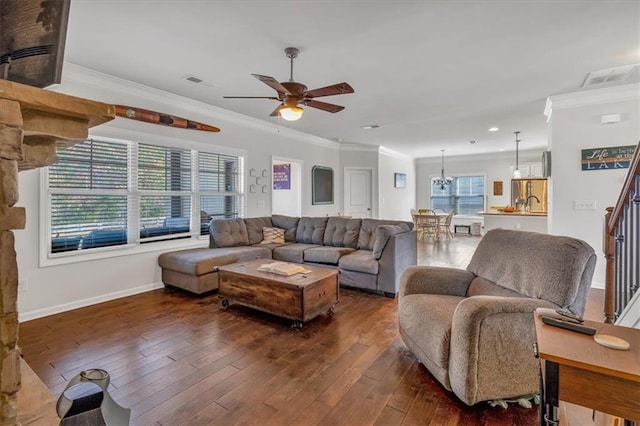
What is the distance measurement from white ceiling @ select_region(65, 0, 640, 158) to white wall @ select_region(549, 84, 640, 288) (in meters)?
0.38

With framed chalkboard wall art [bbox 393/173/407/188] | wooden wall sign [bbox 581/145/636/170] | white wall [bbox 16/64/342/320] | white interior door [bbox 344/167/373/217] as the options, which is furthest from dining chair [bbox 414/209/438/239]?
white wall [bbox 16/64/342/320]

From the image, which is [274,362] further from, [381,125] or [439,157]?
[439,157]

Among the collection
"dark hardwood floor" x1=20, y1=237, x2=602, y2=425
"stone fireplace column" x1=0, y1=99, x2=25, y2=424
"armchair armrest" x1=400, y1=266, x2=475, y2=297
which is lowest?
"dark hardwood floor" x1=20, y1=237, x2=602, y2=425

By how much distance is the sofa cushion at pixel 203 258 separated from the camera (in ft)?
12.7

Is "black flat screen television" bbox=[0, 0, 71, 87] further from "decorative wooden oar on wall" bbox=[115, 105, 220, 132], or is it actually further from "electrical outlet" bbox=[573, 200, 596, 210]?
"electrical outlet" bbox=[573, 200, 596, 210]

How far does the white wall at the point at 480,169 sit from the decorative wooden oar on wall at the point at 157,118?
809 cm

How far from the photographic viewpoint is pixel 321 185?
756cm

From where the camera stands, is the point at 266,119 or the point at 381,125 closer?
the point at 266,119

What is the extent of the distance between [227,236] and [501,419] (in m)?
3.93

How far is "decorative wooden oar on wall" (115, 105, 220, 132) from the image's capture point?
12.7 feet

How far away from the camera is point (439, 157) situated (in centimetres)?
1074

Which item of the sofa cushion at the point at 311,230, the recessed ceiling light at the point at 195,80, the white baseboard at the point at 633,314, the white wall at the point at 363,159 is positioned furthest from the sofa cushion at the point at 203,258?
the white wall at the point at 363,159

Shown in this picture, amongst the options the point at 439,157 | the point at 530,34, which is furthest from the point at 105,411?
the point at 439,157

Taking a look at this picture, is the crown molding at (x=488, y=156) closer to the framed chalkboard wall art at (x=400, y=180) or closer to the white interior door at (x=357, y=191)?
the framed chalkboard wall art at (x=400, y=180)
